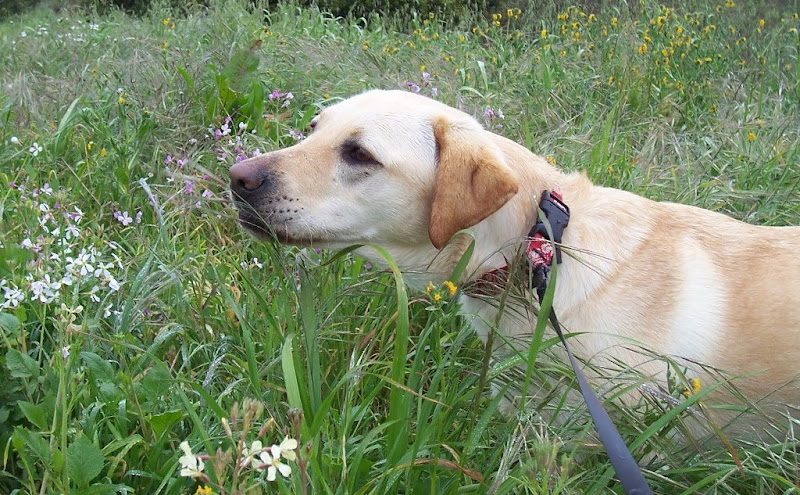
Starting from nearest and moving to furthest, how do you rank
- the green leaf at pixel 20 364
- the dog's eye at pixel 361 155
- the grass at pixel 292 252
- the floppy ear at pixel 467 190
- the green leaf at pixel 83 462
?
the green leaf at pixel 83 462, the grass at pixel 292 252, the green leaf at pixel 20 364, the floppy ear at pixel 467 190, the dog's eye at pixel 361 155

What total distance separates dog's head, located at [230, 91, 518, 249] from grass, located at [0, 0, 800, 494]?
138mm

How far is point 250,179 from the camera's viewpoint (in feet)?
6.84

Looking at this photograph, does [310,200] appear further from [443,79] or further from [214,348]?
[443,79]

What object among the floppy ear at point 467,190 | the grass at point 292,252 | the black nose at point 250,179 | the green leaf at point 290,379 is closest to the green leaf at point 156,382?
the grass at point 292,252

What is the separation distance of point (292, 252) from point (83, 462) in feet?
3.82

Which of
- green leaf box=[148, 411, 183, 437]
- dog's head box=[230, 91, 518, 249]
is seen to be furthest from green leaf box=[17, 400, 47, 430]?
dog's head box=[230, 91, 518, 249]

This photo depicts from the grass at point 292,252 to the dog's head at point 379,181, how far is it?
0.45 ft

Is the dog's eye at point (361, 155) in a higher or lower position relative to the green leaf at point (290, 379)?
higher

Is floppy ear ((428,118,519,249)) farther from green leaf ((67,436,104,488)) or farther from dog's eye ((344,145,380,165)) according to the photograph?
green leaf ((67,436,104,488))

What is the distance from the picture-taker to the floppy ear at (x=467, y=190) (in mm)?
2014

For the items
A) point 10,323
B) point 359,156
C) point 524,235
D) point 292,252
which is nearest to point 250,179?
point 359,156

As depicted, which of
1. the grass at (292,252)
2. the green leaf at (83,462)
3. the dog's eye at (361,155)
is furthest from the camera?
the dog's eye at (361,155)

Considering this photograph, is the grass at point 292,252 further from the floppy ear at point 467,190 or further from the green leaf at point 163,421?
the floppy ear at point 467,190

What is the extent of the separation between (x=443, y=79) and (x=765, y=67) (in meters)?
2.74
